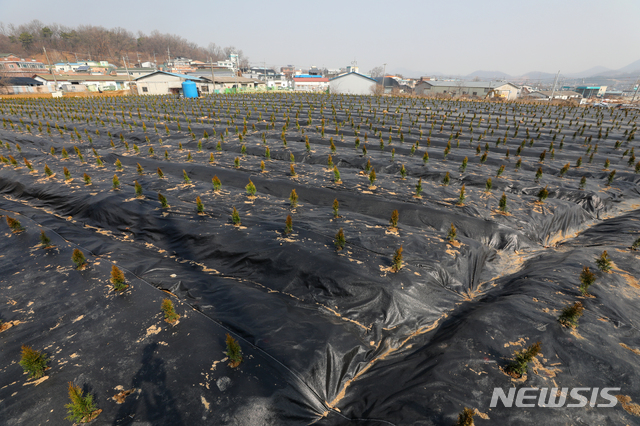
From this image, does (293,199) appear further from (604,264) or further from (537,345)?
(604,264)

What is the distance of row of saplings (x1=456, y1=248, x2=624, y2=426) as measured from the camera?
9.48ft

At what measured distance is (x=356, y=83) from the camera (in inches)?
2370

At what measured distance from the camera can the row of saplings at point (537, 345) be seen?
114 inches

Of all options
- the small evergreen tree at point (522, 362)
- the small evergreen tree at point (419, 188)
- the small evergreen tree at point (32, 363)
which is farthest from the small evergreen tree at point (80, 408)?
the small evergreen tree at point (419, 188)

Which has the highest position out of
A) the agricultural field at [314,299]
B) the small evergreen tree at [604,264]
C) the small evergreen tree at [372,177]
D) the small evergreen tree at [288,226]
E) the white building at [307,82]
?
the white building at [307,82]

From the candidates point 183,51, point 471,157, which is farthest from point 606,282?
point 183,51

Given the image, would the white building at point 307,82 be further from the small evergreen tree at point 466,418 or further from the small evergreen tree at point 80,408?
the small evergreen tree at point 466,418

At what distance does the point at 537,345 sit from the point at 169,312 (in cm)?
495

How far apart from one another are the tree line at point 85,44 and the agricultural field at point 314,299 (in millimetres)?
139441

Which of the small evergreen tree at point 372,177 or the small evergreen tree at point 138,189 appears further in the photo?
the small evergreen tree at point 372,177

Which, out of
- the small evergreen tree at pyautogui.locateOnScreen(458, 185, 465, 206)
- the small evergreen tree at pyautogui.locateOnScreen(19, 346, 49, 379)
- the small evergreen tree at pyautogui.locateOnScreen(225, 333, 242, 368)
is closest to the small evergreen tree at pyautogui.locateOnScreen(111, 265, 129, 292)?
the small evergreen tree at pyautogui.locateOnScreen(19, 346, 49, 379)

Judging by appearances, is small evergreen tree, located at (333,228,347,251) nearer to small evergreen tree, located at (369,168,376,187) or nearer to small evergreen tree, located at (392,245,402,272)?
small evergreen tree, located at (392,245,402,272)

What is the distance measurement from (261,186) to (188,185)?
94.9 inches

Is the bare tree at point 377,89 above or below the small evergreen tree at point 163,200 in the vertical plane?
above
